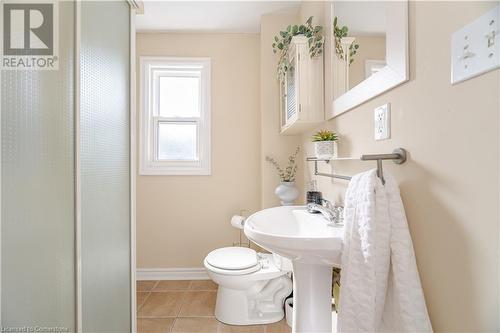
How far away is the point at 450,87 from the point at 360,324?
702 mm

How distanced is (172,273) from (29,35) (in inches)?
84.4

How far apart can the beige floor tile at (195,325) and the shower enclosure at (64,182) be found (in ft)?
2.27

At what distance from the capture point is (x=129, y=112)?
1333 millimetres

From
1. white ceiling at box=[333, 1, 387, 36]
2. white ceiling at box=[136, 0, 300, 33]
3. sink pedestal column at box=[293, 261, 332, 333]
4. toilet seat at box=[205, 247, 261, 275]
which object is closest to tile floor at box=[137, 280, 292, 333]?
toilet seat at box=[205, 247, 261, 275]

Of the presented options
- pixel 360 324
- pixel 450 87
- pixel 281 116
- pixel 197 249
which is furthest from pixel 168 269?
pixel 450 87

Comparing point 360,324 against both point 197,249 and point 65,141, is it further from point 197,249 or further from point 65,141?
point 197,249

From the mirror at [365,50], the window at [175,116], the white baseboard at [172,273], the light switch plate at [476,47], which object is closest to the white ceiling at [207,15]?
the window at [175,116]

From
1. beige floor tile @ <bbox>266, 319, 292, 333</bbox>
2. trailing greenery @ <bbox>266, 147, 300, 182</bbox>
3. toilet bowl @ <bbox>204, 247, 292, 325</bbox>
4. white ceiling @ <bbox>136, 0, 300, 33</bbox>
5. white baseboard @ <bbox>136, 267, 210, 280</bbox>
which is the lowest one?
beige floor tile @ <bbox>266, 319, 292, 333</bbox>

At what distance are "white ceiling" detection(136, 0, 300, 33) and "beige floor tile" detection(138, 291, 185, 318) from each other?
7.96 feet

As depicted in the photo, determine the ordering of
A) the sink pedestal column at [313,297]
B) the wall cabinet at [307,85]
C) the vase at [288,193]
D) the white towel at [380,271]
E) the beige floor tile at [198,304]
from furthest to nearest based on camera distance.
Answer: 1. the vase at [288,193]
2. the beige floor tile at [198,304]
3. the wall cabinet at [307,85]
4. the sink pedestal column at [313,297]
5. the white towel at [380,271]

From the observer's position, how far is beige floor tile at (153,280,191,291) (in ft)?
7.33

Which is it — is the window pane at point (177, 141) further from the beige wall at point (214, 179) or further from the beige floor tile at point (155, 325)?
the beige floor tile at point (155, 325)

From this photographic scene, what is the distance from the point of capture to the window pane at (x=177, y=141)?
97.3 inches

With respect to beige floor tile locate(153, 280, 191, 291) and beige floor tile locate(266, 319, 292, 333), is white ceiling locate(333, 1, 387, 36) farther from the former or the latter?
beige floor tile locate(153, 280, 191, 291)
